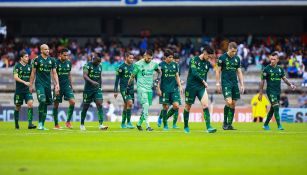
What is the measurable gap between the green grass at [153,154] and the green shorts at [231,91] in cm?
298

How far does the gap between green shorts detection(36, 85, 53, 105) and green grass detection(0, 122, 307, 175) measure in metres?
2.67

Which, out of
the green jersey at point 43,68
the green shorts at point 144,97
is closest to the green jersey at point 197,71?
the green shorts at point 144,97

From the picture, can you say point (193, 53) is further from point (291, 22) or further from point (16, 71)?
point (16, 71)

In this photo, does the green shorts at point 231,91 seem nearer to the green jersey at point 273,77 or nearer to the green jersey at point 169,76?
the green jersey at point 273,77

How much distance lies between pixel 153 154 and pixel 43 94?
928 centimetres

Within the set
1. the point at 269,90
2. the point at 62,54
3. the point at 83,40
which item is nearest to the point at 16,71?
the point at 62,54

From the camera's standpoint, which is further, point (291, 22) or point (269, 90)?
point (291, 22)

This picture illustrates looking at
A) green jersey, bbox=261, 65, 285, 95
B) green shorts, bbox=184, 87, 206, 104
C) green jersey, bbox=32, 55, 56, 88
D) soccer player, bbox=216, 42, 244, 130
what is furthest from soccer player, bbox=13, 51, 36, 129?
green jersey, bbox=261, 65, 285, 95

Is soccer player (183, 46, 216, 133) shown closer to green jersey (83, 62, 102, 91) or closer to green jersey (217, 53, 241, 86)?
green jersey (217, 53, 241, 86)

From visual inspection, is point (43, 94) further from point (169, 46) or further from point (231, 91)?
point (169, 46)

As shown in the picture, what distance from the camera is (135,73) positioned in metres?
24.7

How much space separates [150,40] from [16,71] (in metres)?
31.6

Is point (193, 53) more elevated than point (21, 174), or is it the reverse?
point (193, 53)

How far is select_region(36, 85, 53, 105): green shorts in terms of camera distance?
24.7m
